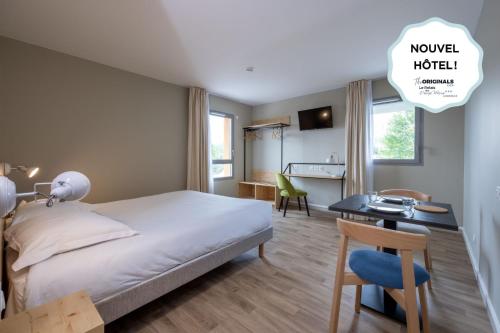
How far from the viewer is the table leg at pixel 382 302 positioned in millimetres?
1539

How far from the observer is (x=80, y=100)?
110 inches

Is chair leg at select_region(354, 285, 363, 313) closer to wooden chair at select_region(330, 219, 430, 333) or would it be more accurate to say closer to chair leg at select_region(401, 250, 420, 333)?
wooden chair at select_region(330, 219, 430, 333)

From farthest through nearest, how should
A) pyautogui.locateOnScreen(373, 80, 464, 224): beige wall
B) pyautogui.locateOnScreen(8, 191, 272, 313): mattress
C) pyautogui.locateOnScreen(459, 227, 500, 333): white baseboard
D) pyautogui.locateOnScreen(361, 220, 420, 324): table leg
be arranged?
pyautogui.locateOnScreen(373, 80, 464, 224): beige wall
pyautogui.locateOnScreen(361, 220, 420, 324): table leg
pyautogui.locateOnScreen(459, 227, 500, 333): white baseboard
pyautogui.locateOnScreen(8, 191, 272, 313): mattress

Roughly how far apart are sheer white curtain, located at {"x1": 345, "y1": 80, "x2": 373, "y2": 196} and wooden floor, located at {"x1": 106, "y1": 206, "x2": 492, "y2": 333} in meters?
1.41

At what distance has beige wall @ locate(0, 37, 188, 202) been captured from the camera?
7.84 ft

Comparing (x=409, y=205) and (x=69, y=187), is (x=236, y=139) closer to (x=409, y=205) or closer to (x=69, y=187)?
(x=409, y=205)

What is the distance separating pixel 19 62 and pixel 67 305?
2.94 meters

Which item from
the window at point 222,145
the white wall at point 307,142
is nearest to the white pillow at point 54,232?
the window at point 222,145

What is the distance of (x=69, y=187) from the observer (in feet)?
4.12

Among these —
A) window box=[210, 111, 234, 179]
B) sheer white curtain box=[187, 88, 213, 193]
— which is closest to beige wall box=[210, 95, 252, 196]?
window box=[210, 111, 234, 179]

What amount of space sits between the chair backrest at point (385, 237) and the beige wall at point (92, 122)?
3143 mm

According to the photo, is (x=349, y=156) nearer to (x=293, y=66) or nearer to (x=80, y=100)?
(x=293, y=66)

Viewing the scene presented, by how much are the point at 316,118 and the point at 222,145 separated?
212cm

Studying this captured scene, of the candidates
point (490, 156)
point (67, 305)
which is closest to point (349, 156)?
point (490, 156)
